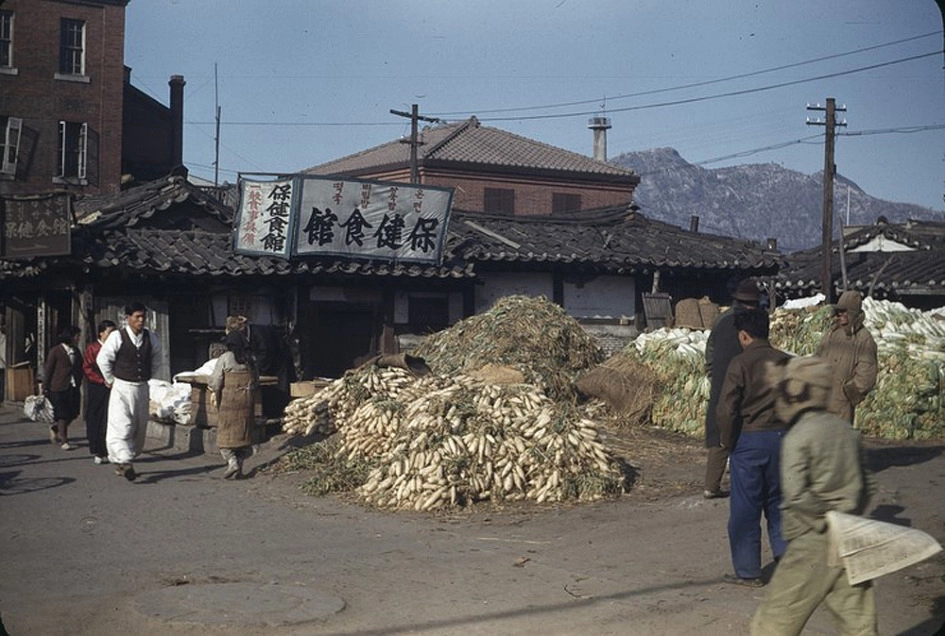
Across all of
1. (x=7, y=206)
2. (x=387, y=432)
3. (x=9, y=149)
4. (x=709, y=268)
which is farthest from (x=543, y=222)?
(x=9, y=149)

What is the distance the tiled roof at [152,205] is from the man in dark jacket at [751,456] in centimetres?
1451

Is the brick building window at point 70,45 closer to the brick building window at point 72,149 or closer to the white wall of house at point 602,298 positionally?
the brick building window at point 72,149

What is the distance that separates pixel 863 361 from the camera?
10086mm

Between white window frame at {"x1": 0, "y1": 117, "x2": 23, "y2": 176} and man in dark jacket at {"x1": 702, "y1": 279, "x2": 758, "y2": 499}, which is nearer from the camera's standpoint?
man in dark jacket at {"x1": 702, "y1": 279, "x2": 758, "y2": 499}

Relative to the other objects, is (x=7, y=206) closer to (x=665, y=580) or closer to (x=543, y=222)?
(x=543, y=222)

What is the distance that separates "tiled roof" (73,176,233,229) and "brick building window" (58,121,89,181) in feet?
45.7

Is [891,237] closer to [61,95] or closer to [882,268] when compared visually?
[882,268]

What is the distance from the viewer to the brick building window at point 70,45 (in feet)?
115

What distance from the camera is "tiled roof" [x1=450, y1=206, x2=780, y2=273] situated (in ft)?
68.8

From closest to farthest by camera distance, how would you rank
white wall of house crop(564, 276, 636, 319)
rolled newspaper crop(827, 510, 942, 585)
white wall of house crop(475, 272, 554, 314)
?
rolled newspaper crop(827, 510, 942, 585)
white wall of house crop(475, 272, 554, 314)
white wall of house crop(564, 276, 636, 319)

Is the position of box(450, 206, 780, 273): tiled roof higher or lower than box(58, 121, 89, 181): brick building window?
lower

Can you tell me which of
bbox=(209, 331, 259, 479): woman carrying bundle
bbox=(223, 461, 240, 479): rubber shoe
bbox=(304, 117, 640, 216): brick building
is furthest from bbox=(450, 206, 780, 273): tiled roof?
bbox=(304, 117, 640, 216): brick building

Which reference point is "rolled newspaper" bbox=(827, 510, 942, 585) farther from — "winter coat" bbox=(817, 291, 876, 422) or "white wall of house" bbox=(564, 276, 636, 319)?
"white wall of house" bbox=(564, 276, 636, 319)

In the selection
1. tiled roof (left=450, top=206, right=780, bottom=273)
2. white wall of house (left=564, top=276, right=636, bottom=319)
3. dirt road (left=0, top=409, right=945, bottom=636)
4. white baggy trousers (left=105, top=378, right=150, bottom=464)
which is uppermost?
tiled roof (left=450, top=206, right=780, bottom=273)
